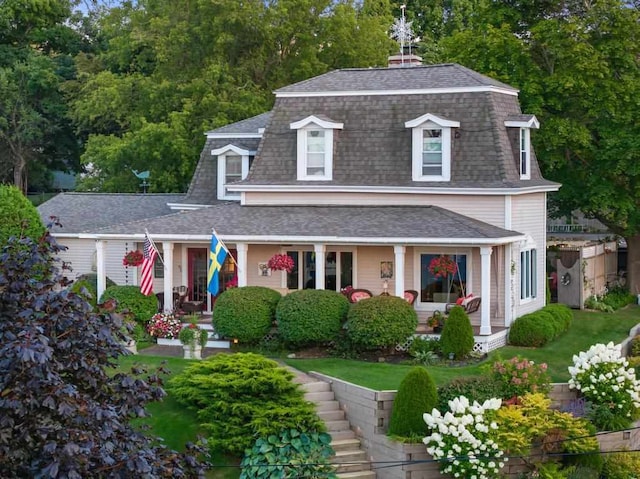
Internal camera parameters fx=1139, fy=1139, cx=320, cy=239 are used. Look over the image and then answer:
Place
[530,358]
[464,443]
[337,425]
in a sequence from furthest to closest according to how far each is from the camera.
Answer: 1. [530,358]
2. [337,425]
3. [464,443]

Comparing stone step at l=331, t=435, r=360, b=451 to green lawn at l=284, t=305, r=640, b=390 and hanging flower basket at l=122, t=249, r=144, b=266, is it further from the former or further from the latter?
hanging flower basket at l=122, t=249, r=144, b=266

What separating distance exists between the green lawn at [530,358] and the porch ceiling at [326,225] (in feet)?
10.2

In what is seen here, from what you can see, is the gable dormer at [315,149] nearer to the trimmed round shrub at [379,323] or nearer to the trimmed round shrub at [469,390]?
the trimmed round shrub at [379,323]

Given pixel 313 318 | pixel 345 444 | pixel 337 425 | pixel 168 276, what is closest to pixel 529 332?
pixel 313 318

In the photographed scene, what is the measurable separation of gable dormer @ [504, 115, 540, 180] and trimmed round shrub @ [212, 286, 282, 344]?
841cm

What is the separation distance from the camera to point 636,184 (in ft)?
120

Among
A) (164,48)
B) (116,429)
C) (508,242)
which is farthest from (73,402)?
(164,48)

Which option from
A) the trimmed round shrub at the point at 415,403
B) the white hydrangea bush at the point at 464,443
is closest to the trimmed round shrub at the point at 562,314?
the trimmed round shrub at the point at 415,403

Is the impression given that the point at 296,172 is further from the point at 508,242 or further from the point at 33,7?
the point at 33,7

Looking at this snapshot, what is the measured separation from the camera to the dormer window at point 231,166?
35.2m

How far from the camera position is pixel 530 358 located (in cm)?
2831

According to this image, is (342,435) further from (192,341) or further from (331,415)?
(192,341)

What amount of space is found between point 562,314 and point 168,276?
11.2 m

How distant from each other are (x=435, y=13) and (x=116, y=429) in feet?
151
